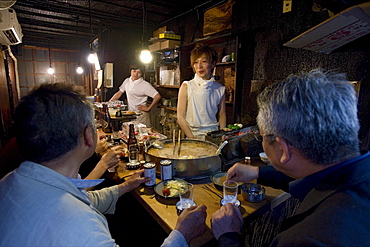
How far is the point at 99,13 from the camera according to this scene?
532 centimetres

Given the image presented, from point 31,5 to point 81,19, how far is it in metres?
1.40

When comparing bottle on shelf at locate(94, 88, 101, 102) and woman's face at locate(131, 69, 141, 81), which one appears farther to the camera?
bottle on shelf at locate(94, 88, 101, 102)

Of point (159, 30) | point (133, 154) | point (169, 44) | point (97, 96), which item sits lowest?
point (133, 154)

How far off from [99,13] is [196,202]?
5.66m

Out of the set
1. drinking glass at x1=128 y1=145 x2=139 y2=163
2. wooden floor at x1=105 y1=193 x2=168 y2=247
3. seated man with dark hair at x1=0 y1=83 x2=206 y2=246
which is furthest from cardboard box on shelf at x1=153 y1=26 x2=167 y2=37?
seated man with dark hair at x1=0 y1=83 x2=206 y2=246

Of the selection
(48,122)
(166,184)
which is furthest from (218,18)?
(48,122)

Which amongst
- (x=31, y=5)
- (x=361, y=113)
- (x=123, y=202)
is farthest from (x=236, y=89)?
(x=31, y=5)

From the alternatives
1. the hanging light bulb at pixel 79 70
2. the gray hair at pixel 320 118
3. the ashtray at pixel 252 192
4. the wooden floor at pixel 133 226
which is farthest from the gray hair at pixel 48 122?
the hanging light bulb at pixel 79 70

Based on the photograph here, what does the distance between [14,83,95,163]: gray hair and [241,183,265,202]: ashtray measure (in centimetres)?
110

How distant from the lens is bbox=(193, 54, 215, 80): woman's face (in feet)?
9.36

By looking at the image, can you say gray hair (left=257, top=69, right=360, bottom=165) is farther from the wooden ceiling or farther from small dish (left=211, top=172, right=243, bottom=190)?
the wooden ceiling

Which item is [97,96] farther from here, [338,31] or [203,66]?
[338,31]

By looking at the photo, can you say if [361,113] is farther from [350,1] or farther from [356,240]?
[356,240]

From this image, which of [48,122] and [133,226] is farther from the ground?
[48,122]
